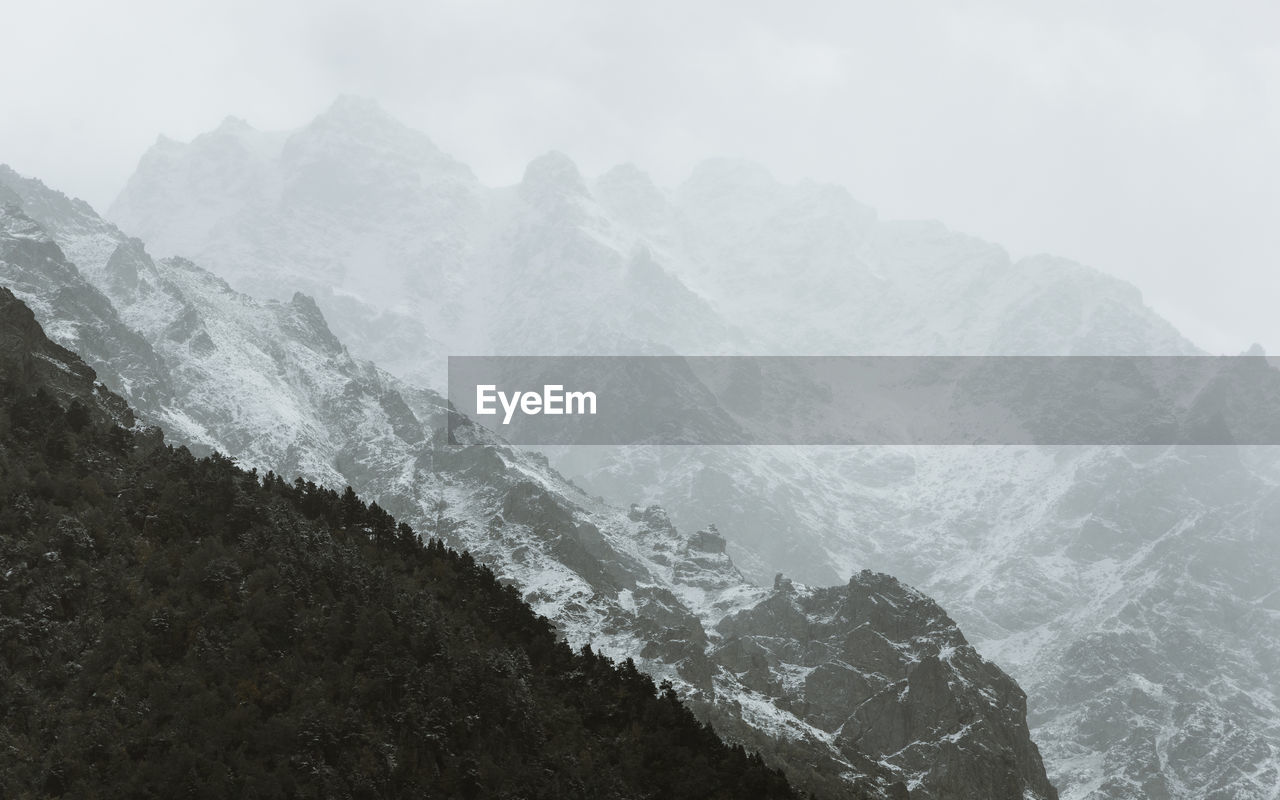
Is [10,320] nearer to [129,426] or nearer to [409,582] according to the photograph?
[129,426]

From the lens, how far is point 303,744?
4240 inches

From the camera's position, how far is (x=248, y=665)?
115 metres

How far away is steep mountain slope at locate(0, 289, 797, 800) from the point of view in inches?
4139

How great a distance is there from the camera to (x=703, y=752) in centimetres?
12631

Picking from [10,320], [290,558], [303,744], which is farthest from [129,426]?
[303,744]

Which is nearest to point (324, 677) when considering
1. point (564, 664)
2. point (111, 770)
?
point (111, 770)

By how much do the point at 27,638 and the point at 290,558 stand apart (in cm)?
2418

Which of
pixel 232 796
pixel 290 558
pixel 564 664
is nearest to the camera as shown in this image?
pixel 232 796

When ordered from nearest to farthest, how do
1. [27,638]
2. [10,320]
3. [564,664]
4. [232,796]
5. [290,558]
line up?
[232,796] < [27,638] < [290,558] < [564,664] < [10,320]

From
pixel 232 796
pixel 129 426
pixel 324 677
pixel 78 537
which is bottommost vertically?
pixel 232 796

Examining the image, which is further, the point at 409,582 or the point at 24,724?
the point at 409,582

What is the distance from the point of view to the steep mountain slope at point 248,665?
10512cm

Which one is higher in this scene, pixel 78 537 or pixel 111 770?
pixel 78 537

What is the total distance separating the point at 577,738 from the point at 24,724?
4048 cm
